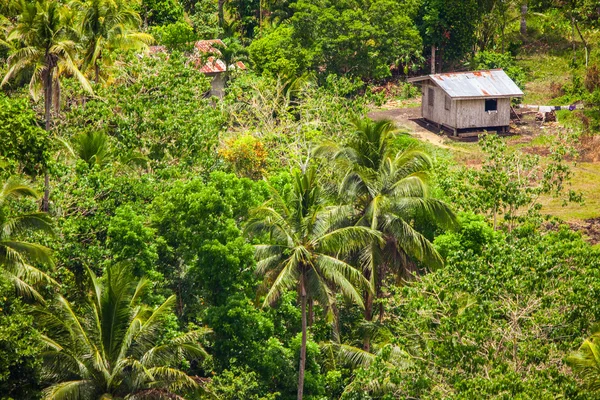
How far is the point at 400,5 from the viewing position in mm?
71812

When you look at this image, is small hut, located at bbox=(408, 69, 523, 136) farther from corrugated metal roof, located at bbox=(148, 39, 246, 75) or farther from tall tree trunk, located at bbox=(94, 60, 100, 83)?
tall tree trunk, located at bbox=(94, 60, 100, 83)

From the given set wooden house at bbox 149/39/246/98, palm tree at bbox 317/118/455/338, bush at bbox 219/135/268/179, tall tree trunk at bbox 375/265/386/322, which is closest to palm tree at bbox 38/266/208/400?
tall tree trunk at bbox 375/265/386/322

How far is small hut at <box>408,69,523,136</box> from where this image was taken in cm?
6381

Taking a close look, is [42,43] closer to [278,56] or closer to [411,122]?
[278,56]

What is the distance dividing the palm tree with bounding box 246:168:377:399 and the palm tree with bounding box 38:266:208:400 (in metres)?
3.99

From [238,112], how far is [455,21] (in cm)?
2317

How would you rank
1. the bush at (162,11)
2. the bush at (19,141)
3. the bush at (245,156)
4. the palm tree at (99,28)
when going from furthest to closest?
1. the bush at (162,11)
2. the bush at (245,156)
3. the palm tree at (99,28)
4. the bush at (19,141)

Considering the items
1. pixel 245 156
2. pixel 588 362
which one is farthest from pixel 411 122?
pixel 588 362

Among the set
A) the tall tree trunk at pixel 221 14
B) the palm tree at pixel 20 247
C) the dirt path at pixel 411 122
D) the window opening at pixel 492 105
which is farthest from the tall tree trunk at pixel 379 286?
the tall tree trunk at pixel 221 14

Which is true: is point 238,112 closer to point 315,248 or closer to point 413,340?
point 315,248

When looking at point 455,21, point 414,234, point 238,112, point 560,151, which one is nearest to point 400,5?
point 455,21

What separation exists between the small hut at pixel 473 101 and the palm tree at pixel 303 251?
29.1 m

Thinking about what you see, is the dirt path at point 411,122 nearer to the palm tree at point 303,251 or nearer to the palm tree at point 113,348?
the palm tree at point 303,251

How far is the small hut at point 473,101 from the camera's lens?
63.8m
